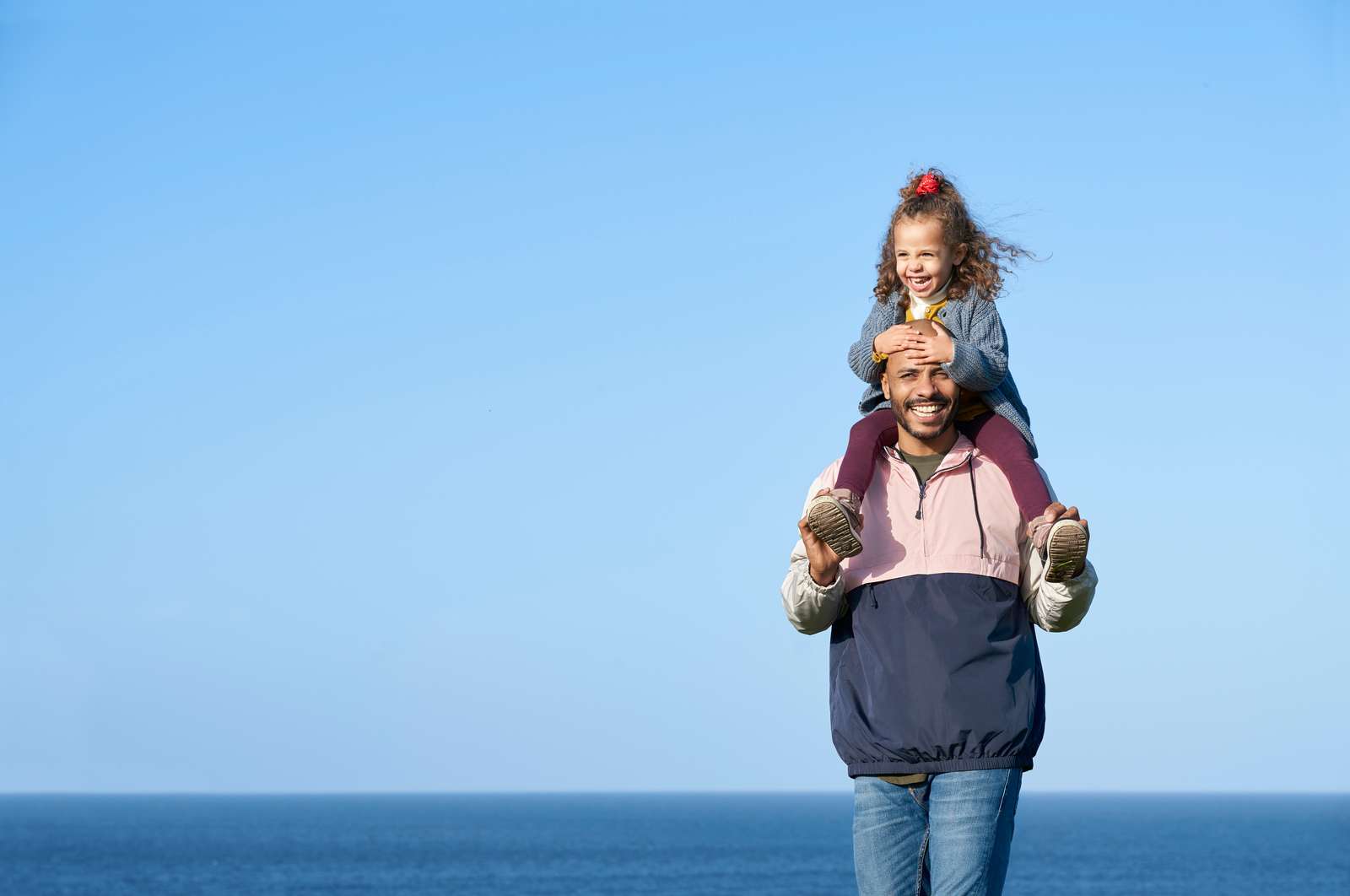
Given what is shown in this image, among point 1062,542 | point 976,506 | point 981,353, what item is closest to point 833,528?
point 976,506

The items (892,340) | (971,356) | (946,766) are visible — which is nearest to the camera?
(946,766)

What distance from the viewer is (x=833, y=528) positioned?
3.71 m

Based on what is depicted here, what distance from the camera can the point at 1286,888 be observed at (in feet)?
308

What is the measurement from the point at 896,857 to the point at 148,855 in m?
127

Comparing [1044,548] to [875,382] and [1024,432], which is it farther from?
[875,382]

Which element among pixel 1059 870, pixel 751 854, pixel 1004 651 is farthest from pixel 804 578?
pixel 751 854

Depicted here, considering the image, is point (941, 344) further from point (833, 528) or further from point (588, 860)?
point (588, 860)


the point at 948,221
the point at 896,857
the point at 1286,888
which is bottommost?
the point at 1286,888

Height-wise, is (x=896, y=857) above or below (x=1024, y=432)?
below

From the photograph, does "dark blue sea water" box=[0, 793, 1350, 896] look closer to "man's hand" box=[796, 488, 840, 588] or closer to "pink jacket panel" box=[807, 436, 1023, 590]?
"pink jacket panel" box=[807, 436, 1023, 590]

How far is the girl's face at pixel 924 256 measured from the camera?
13.6ft

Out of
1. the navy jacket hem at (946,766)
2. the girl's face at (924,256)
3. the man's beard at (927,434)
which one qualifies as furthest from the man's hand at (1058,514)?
the girl's face at (924,256)

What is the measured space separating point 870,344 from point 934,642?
2.95 ft

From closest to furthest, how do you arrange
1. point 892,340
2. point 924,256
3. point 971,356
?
point 971,356, point 892,340, point 924,256
